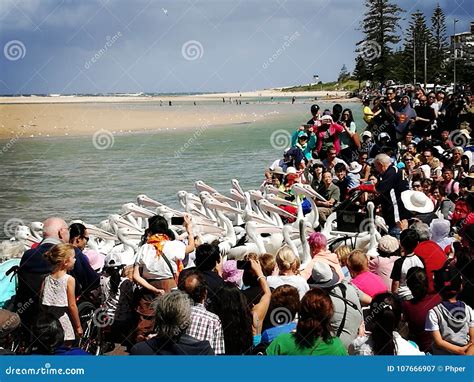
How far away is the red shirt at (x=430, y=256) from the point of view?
21.5 feet

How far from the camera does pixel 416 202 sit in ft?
29.7

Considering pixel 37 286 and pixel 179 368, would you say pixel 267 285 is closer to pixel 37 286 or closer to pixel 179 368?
pixel 179 368

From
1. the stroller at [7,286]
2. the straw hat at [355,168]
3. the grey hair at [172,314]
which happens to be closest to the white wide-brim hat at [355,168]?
the straw hat at [355,168]

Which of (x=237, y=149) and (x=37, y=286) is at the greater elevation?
(x=237, y=149)

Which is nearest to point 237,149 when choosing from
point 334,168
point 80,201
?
point 80,201

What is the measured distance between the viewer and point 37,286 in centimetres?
621

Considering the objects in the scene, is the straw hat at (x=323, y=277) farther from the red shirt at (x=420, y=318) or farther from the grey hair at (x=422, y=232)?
the grey hair at (x=422, y=232)

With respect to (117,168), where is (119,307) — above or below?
below

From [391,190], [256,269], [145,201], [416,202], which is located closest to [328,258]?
[256,269]

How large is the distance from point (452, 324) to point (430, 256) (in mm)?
1198

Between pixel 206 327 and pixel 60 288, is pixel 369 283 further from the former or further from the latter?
pixel 60 288

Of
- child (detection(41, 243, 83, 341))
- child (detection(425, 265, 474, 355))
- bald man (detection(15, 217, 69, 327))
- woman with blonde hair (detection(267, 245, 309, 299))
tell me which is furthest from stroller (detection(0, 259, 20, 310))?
child (detection(425, 265, 474, 355))

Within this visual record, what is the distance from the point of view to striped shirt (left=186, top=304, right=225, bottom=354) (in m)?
5.21

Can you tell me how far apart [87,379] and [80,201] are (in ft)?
50.9
